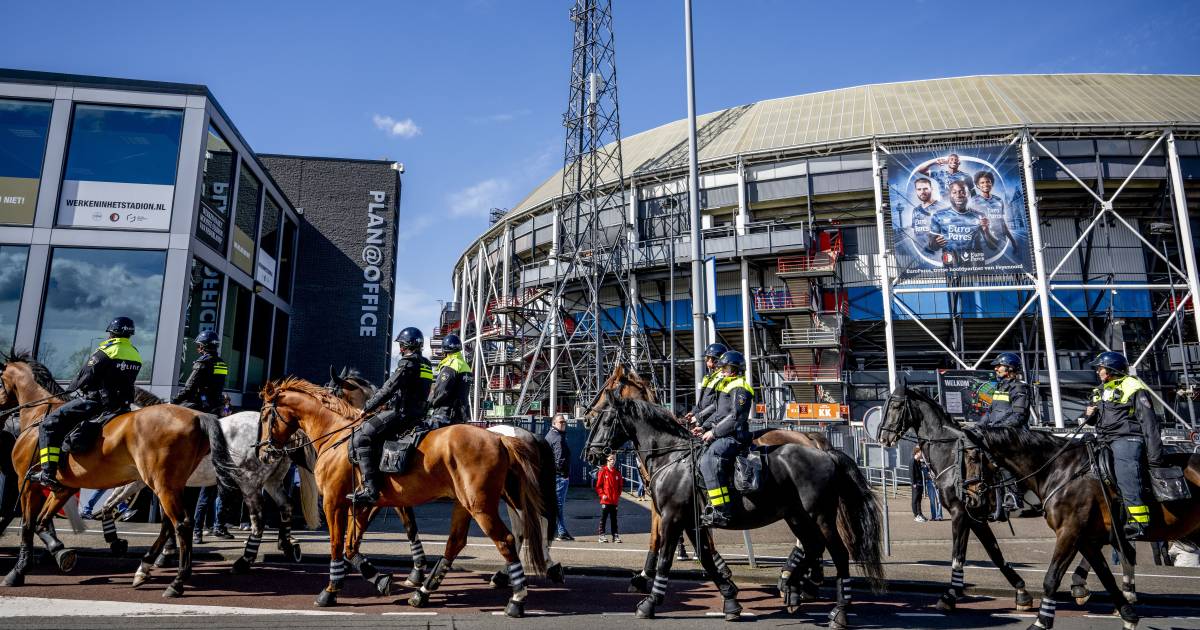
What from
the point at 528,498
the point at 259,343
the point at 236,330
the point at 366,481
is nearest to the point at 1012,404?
the point at 528,498

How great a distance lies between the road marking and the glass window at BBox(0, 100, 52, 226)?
14.1m

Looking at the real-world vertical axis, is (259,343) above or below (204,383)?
above

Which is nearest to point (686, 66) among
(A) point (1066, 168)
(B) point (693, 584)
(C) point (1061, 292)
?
(B) point (693, 584)

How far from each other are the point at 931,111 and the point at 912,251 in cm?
1240

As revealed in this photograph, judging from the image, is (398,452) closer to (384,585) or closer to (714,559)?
(384,585)

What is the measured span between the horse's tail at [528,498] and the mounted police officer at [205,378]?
4.73m

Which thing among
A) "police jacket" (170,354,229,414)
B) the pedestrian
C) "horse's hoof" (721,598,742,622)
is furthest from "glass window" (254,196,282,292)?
"horse's hoof" (721,598,742,622)

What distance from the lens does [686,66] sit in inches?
523

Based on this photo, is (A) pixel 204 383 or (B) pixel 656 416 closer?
(B) pixel 656 416

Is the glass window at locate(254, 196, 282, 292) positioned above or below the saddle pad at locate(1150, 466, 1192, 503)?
above

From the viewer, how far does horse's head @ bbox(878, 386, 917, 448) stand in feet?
25.0

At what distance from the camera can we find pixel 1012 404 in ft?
27.1

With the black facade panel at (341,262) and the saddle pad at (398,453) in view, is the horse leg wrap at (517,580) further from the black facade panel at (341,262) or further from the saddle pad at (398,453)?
the black facade panel at (341,262)

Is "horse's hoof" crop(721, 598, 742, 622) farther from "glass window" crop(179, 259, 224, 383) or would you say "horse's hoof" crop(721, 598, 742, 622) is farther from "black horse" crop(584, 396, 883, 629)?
"glass window" crop(179, 259, 224, 383)
